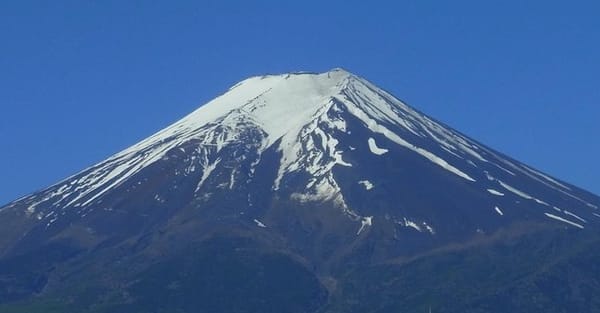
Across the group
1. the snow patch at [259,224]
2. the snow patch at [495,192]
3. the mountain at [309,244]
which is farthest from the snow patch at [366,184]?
the snow patch at [495,192]

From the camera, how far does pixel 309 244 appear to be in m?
182

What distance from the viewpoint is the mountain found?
563ft

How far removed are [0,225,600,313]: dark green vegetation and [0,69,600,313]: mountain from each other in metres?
0.19

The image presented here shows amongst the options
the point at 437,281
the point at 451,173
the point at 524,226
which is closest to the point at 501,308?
the point at 437,281

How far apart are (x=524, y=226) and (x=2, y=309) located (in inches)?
2145

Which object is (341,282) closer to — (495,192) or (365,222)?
(365,222)

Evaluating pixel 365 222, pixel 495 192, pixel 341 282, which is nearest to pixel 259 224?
pixel 365 222

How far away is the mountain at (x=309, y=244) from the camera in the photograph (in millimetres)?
171625

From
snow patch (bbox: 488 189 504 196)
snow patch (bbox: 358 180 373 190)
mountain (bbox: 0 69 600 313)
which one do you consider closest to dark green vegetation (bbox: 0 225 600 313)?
mountain (bbox: 0 69 600 313)

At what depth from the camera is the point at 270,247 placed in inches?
7156

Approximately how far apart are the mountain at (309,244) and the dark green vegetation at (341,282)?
0.63 ft

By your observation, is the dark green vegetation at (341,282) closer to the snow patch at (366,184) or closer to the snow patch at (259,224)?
the snow patch at (259,224)

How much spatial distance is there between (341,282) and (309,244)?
9605 mm

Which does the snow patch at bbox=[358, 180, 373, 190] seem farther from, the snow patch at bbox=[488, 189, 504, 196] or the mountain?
the snow patch at bbox=[488, 189, 504, 196]
